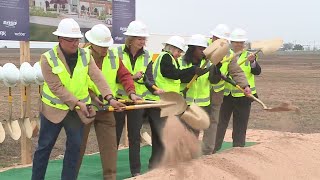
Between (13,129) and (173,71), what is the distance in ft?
7.82

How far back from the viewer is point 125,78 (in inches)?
258

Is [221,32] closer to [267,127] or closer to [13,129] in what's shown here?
[13,129]

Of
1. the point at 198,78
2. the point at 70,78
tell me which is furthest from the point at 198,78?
the point at 70,78

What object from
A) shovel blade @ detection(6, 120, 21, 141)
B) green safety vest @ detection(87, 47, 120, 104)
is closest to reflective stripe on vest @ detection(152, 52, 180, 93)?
green safety vest @ detection(87, 47, 120, 104)

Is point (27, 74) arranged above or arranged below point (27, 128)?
above

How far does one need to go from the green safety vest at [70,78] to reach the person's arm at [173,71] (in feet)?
4.88

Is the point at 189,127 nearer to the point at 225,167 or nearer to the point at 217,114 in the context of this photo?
the point at 225,167

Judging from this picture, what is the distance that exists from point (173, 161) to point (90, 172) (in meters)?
1.91

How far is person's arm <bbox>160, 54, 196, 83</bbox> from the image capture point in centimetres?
698

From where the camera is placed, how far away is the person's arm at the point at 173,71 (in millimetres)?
6977

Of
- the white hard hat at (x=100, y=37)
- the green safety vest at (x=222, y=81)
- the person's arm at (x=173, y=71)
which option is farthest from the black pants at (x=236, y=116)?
the white hard hat at (x=100, y=37)

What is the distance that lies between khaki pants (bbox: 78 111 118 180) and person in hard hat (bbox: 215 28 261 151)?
2.47m

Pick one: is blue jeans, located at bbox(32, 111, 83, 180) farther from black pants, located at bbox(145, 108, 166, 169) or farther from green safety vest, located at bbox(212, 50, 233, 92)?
green safety vest, located at bbox(212, 50, 233, 92)

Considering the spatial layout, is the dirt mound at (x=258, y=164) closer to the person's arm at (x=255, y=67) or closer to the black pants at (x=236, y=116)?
the black pants at (x=236, y=116)
